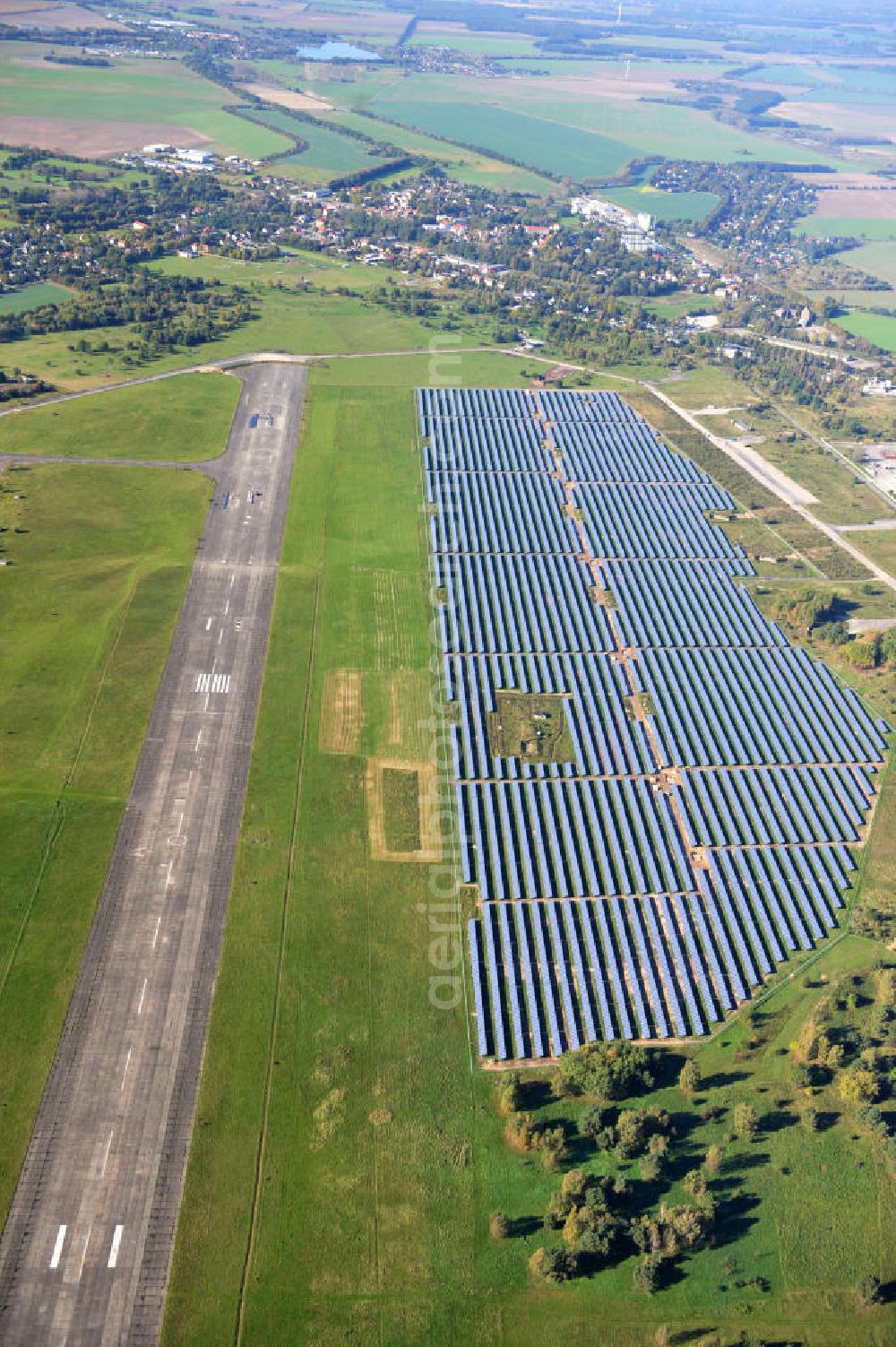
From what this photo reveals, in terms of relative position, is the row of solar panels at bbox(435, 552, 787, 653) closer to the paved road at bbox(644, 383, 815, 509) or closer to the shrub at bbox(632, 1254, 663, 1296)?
the paved road at bbox(644, 383, 815, 509)

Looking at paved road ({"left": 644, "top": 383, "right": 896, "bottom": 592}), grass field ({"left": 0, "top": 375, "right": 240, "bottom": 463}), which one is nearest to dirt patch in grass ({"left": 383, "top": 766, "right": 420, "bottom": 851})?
grass field ({"left": 0, "top": 375, "right": 240, "bottom": 463})

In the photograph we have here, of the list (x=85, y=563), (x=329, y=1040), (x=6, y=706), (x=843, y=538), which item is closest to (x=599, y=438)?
(x=843, y=538)

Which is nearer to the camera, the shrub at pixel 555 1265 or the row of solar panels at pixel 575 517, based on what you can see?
the shrub at pixel 555 1265

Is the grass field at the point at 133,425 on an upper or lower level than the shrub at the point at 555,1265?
upper

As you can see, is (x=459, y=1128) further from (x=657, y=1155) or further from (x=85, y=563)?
(x=85, y=563)

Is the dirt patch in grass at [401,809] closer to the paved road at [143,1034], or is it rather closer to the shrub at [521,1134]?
the paved road at [143,1034]

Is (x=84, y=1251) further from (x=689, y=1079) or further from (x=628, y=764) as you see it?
(x=628, y=764)

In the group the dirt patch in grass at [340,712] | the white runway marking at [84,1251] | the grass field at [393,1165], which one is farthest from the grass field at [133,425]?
the white runway marking at [84,1251]
